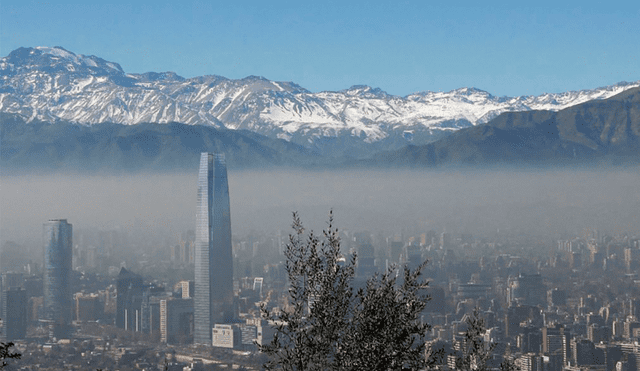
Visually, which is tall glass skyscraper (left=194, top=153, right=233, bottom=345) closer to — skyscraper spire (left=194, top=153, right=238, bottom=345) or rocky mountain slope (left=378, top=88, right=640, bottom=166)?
skyscraper spire (left=194, top=153, right=238, bottom=345)

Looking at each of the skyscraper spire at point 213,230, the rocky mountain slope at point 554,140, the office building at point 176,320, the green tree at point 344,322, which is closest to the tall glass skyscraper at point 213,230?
the skyscraper spire at point 213,230

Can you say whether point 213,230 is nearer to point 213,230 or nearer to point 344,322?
point 213,230

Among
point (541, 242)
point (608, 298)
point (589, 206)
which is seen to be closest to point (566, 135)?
point (589, 206)

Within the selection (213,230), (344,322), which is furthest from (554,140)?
(344,322)

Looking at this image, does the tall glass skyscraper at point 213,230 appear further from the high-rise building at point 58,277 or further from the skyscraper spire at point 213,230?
the high-rise building at point 58,277

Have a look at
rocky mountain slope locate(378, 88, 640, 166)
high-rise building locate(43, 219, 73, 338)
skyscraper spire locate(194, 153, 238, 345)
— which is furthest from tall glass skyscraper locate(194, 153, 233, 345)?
rocky mountain slope locate(378, 88, 640, 166)

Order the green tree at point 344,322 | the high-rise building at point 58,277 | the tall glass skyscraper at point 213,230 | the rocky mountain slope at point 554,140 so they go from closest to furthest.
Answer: the green tree at point 344,322
the high-rise building at point 58,277
the tall glass skyscraper at point 213,230
the rocky mountain slope at point 554,140

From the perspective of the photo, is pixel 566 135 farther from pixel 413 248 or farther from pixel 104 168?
pixel 104 168
